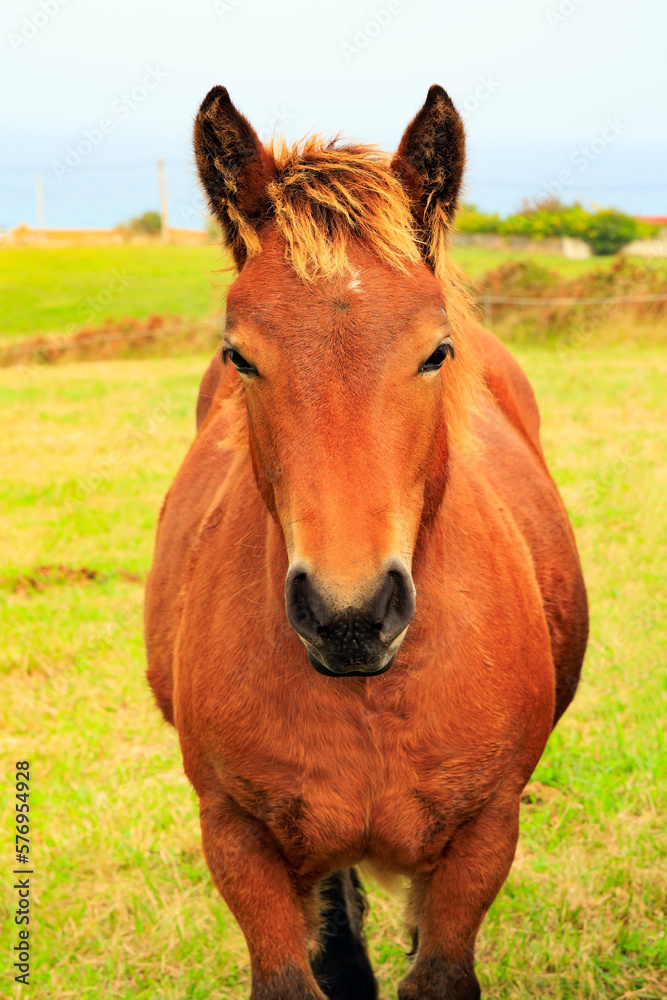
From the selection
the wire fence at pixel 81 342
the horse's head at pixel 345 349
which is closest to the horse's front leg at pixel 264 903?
the horse's head at pixel 345 349

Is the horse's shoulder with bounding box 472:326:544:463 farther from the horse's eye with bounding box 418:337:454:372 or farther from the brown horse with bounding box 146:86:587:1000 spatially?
the horse's eye with bounding box 418:337:454:372

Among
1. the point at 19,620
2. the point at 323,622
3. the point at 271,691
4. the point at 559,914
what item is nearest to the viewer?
the point at 323,622

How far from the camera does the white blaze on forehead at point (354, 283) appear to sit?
1.93 m

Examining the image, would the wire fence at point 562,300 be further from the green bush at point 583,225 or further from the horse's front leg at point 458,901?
the horse's front leg at point 458,901

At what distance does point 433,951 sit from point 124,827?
197 cm

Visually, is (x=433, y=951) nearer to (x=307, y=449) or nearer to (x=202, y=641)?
(x=202, y=641)

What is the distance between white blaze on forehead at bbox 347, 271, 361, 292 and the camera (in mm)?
1932

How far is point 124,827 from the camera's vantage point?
3916mm

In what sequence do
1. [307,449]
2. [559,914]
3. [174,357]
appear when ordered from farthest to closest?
[174,357], [559,914], [307,449]

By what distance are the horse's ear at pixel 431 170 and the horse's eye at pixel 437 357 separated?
298 mm

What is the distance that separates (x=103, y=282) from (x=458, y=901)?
3495 centimetres

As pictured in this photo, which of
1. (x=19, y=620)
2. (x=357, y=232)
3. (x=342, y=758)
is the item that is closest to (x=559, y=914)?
(x=342, y=758)

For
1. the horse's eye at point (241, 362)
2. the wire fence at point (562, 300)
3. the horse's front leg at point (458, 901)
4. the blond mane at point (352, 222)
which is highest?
the blond mane at point (352, 222)

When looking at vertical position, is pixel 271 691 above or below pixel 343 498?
below
